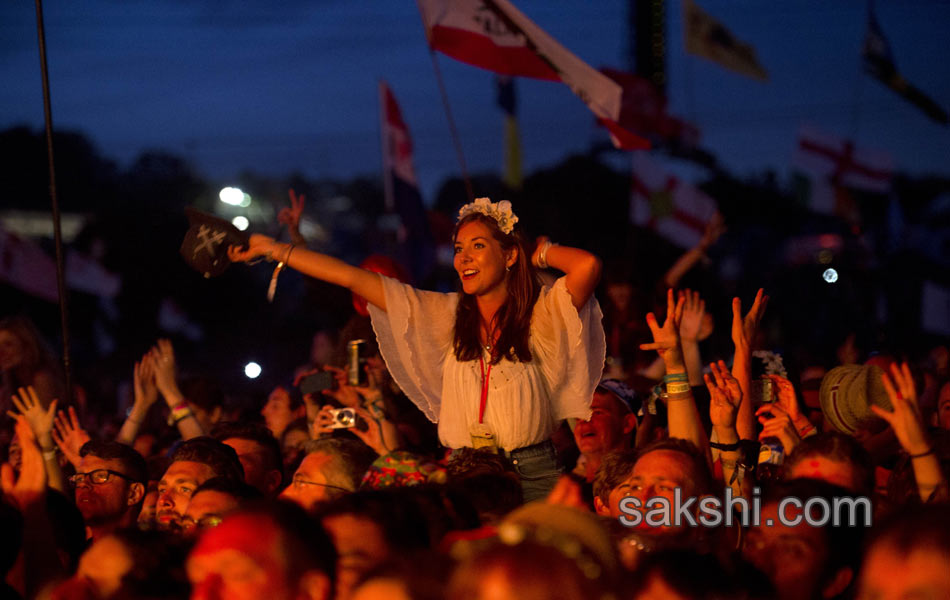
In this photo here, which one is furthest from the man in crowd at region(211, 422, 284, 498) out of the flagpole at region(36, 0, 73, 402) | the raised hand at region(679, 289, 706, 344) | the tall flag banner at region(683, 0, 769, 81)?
the tall flag banner at region(683, 0, 769, 81)

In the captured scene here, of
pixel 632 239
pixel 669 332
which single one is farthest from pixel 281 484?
pixel 632 239

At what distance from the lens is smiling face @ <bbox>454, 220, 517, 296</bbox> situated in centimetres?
437

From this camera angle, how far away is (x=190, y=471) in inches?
171

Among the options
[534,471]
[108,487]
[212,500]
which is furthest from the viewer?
[108,487]

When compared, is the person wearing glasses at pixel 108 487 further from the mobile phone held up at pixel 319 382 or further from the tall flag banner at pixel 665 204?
the tall flag banner at pixel 665 204

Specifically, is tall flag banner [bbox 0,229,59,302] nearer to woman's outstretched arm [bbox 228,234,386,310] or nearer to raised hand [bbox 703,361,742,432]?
woman's outstretched arm [bbox 228,234,386,310]

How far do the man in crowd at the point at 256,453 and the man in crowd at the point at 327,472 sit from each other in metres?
0.86

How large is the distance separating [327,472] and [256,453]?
112 cm

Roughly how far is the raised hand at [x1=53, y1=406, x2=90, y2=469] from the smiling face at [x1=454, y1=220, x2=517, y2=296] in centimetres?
225

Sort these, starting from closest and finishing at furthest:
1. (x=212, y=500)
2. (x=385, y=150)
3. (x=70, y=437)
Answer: (x=212, y=500) → (x=70, y=437) → (x=385, y=150)

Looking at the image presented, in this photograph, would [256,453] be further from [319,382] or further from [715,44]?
[715,44]

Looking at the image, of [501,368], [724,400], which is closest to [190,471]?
[501,368]

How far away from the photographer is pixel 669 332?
13.6 feet

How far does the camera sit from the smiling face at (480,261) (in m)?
4.37
